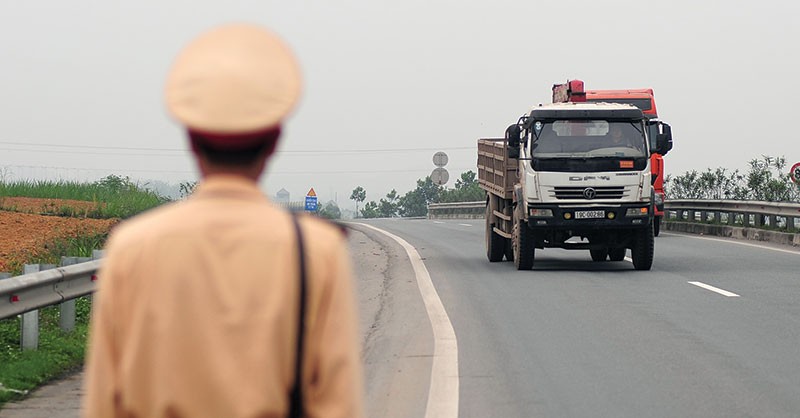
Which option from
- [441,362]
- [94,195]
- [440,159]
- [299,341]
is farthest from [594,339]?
[440,159]

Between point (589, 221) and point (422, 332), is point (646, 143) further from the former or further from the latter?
point (422, 332)

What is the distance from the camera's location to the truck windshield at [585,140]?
18703 millimetres

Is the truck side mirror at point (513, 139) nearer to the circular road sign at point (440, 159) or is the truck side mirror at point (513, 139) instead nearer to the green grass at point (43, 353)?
the green grass at point (43, 353)

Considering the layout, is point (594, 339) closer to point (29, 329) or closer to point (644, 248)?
point (29, 329)

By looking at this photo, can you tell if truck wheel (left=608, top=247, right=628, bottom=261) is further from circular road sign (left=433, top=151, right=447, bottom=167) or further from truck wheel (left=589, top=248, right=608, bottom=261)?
circular road sign (left=433, top=151, right=447, bottom=167)

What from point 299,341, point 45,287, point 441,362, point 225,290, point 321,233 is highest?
point 321,233

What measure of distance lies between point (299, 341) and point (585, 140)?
16.6 m

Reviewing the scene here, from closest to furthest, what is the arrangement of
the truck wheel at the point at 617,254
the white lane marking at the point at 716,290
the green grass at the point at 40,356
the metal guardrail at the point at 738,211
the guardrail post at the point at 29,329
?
the green grass at the point at 40,356
the guardrail post at the point at 29,329
the white lane marking at the point at 716,290
the truck wheel at the point at 617,254
the metal guardrail at the point at 738,211

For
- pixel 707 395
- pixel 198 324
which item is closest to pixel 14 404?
pixel 707 395

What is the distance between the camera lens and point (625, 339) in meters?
11.3

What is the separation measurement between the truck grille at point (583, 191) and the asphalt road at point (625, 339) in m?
1.15

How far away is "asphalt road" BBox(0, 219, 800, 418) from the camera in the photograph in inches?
328

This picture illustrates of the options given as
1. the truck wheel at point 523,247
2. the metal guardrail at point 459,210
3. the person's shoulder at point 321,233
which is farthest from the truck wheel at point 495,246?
the metal guardrail at point 459,210

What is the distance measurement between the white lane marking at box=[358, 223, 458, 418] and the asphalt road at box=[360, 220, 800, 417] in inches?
3.6
